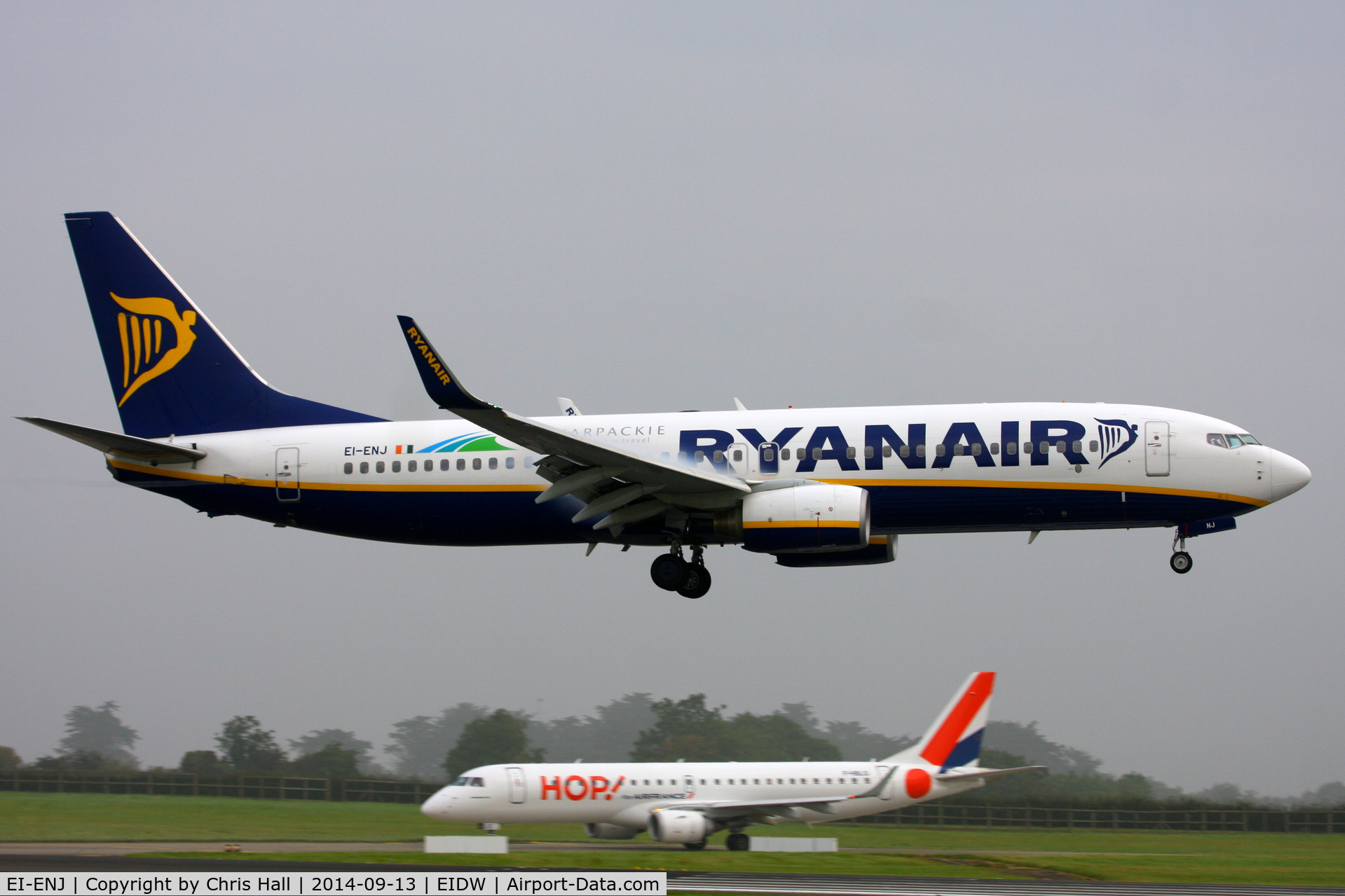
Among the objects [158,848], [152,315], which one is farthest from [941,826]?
[152,315]

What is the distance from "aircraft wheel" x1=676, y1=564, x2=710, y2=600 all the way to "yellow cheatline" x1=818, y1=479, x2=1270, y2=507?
3977mm

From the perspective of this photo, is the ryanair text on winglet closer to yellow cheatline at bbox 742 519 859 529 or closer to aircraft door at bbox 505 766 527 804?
yellow cheatline at bbox 742 519 859 529

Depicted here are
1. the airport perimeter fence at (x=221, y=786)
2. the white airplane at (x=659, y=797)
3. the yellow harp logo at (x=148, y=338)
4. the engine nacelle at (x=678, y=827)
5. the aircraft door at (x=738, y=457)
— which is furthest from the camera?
the airport perimeter fence at (x=221, y=786)

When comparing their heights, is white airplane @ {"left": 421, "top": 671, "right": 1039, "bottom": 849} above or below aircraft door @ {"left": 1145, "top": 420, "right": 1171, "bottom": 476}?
below

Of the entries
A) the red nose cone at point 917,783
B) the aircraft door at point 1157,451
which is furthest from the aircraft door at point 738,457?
the red nose cone at point 917,783

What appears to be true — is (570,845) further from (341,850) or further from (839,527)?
(839,527)

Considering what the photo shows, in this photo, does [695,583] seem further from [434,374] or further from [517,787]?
[517,787]

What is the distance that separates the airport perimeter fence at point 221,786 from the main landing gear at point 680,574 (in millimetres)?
27035

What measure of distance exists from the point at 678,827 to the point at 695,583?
9.36 metres

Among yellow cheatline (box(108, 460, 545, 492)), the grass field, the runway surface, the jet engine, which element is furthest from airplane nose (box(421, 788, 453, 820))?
the jet engine

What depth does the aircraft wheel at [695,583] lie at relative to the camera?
98.7ft

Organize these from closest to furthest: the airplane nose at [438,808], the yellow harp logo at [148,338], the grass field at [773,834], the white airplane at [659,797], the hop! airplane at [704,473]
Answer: the hop! airplane at [704,473] < the grass field at [773,834] < the yellow harp logo at [148,338] < the white airplane at [659,797] < the airplane nose at [438,808]

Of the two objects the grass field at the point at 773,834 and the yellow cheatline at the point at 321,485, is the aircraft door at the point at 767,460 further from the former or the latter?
the grass field at the point at 773,834

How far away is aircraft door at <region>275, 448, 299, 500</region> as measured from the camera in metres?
31.7
